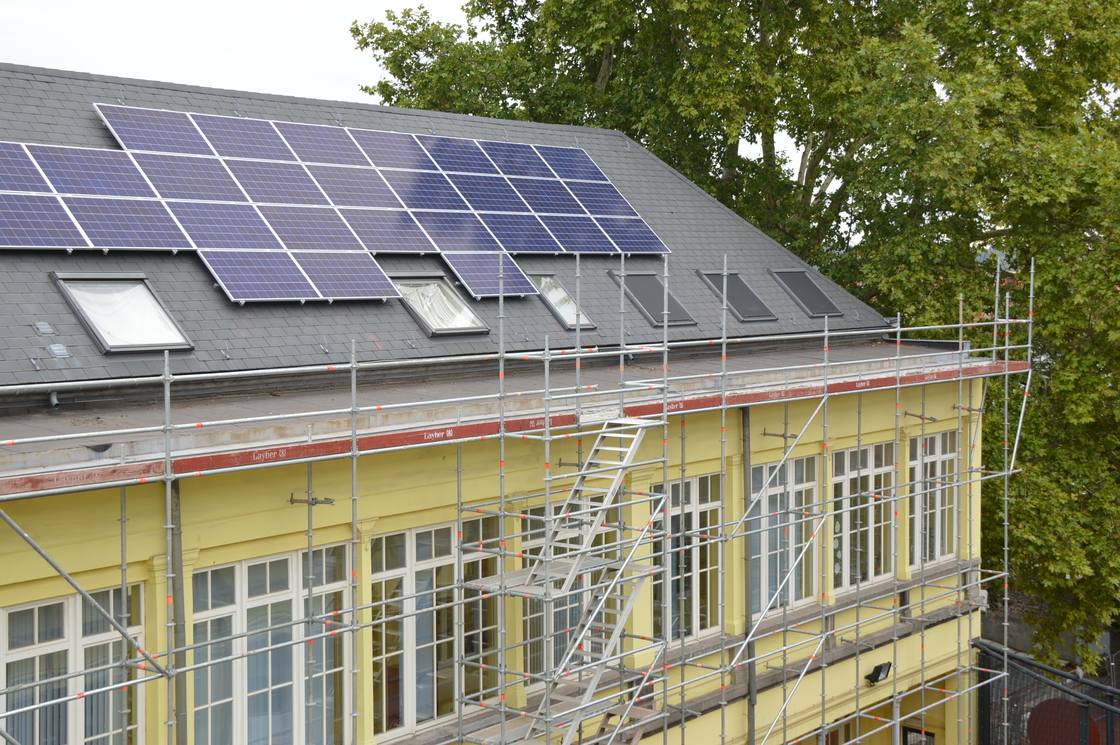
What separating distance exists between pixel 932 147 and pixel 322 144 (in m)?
14.9

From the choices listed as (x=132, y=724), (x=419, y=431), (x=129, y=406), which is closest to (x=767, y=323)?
(x=419, y=431)

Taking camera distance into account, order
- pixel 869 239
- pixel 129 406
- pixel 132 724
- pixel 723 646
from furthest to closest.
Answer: pixel 869 239 → pixel 723 646 → pixel 129 406 → pixel 132 724

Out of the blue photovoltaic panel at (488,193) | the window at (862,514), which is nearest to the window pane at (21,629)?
the blue photovoltaic panel at (488,193)

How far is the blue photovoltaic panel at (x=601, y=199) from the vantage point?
23.5 metres

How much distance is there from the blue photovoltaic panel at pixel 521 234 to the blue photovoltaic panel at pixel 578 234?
0.88 ft

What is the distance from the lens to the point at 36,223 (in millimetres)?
15172

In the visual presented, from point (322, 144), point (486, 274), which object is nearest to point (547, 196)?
point (486, 274)

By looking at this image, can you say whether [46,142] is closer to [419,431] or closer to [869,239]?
[419,431]

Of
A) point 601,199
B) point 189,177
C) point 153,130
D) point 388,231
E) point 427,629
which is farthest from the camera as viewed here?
point 601,199

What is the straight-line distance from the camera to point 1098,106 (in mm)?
31562

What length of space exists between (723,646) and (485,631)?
14.6 ft

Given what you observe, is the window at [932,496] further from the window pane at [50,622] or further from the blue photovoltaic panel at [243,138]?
the window pane at [50,622]

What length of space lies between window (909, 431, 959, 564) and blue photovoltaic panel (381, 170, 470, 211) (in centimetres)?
1013

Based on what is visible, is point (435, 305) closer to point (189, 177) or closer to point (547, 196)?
point (189, 177)
